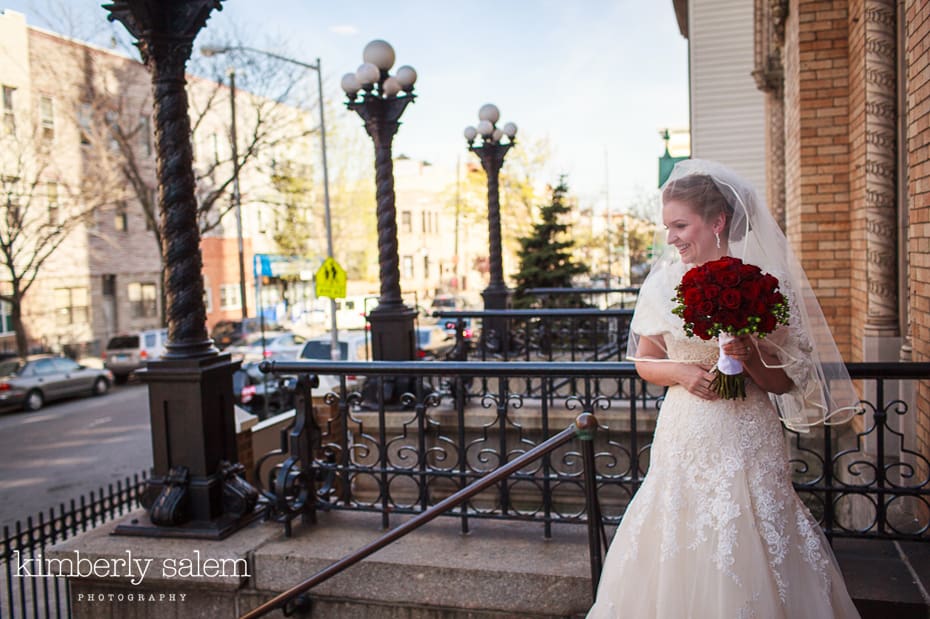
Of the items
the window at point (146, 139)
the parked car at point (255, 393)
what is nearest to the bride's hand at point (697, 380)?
the parked car at point (255, 393)

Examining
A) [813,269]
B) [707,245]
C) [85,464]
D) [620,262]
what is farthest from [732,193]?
[620,262]

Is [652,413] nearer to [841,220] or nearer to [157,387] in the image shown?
[841,220]

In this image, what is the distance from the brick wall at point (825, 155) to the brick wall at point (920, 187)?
2461 mm

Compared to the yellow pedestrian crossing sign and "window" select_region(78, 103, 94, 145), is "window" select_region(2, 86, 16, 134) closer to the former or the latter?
"window" select_region(78, 103, 94, 145)

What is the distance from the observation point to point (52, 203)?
1118 inches

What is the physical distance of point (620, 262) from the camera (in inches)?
2126

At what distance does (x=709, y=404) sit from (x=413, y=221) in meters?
58.4

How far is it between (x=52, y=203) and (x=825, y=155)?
94.1 feet

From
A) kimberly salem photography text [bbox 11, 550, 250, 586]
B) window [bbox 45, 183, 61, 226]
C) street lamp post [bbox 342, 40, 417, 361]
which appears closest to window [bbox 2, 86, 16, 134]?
window [bbox 45, 183, 61, 226]

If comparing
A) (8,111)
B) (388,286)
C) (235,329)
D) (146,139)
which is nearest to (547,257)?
(235,329)

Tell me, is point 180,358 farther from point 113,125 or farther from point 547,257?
point 113,125

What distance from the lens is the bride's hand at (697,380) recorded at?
2.99 m

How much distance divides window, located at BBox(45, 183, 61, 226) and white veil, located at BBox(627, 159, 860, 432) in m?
27.5

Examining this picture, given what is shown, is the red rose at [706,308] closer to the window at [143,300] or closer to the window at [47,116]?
the window at [47,116]
